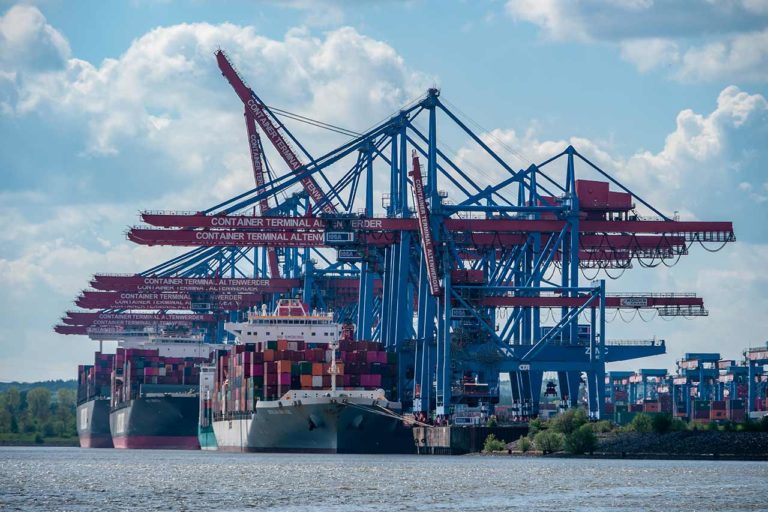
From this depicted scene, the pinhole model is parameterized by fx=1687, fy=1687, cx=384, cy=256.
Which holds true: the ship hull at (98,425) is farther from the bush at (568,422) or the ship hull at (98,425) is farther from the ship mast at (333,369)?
the bush at (568,422)

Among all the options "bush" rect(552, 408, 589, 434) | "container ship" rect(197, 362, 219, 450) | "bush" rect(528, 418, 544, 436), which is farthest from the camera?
"container ship" rect(197, 362, 219, 450)

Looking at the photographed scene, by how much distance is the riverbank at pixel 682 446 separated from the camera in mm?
80938

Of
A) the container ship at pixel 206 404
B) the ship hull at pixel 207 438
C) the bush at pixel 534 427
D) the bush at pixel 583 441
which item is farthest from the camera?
the container ship at pixel 206 404

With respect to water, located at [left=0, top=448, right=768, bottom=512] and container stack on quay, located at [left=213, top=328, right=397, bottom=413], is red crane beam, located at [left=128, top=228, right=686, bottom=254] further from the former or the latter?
water, located at [left=0, top=448, right=768, bottom=512]

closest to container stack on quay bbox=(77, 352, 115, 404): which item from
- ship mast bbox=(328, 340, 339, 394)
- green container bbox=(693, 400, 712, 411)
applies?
green container bbox=(693, 400, 712, 411)

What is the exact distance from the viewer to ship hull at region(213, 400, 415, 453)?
3637 inches

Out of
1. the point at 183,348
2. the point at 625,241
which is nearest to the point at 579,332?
the point at 625,241

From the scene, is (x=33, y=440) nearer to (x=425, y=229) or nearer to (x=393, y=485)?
(x=425, y=229)

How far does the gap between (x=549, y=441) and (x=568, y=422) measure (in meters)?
3.48

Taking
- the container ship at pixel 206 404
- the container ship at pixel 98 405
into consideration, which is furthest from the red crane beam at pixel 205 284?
the container ship at pixel 206 404

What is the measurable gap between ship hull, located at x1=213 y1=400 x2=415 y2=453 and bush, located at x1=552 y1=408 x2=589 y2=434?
9.07 metres

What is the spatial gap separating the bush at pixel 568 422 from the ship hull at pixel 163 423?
40821 mm

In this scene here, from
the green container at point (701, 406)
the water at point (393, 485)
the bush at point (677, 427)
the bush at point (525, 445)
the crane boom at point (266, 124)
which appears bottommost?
the water at point (393, 485)

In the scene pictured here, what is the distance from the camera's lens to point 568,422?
306ft
